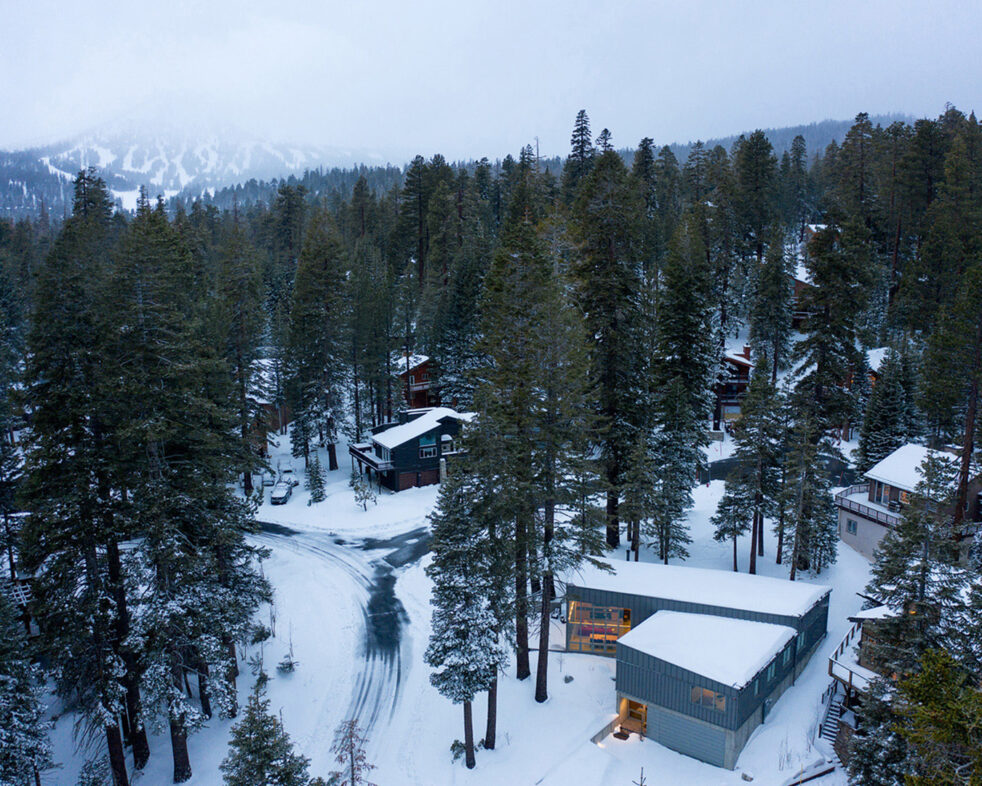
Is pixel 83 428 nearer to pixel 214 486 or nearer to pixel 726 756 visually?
pixel 214 486

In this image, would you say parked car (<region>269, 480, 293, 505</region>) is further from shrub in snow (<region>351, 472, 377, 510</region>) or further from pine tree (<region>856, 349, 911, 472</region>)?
pine tree (<region>856, 349, 911, 472</region>)

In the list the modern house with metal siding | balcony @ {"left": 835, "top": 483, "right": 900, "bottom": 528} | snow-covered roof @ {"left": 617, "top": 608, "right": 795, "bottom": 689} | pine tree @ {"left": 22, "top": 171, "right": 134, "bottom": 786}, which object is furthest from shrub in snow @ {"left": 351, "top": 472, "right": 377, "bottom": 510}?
balcony @ {"left": 835, "top": 483, "right": 900, "bottom": 528}

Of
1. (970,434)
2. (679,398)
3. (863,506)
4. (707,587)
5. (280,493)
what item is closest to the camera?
(707,587)

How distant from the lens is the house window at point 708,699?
19928 millimetres

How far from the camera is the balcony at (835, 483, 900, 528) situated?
31.6 metres

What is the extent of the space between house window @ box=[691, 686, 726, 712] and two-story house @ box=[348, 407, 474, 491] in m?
24.6

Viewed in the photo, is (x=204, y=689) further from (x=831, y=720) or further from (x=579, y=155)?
(x=579, y=155)

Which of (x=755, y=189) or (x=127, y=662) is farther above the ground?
(x=755, y=189)

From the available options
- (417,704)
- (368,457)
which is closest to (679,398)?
(417,704)

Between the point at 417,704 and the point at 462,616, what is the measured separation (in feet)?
20.4

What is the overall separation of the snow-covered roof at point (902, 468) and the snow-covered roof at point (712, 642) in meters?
13.3

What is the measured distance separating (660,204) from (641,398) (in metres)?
54.3

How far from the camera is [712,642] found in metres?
21.9

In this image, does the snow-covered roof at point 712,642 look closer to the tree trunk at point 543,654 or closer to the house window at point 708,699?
the house window at point 708,699
